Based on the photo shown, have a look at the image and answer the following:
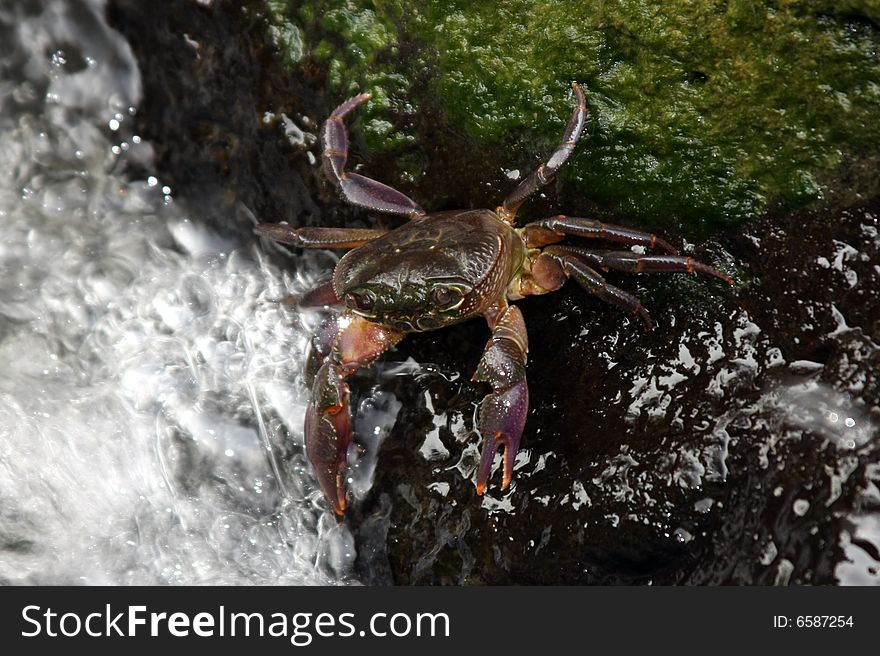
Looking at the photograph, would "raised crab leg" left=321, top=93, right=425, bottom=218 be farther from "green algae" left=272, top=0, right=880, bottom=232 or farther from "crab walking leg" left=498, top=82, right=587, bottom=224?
"crab walking leg" left=498, top=82, right=587, bottom=224

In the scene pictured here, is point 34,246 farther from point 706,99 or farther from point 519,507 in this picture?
point 706,99

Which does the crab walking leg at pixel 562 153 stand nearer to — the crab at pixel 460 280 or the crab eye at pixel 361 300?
the crab at pixel 460 280

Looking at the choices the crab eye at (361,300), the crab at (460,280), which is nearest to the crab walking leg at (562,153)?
the crab at (460,280)

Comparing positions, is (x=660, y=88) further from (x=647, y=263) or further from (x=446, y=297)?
(x=446, y=297)

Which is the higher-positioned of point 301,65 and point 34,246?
point 301,65

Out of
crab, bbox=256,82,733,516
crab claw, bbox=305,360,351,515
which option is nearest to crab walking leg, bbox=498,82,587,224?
crab, bbox=256,82,733,516

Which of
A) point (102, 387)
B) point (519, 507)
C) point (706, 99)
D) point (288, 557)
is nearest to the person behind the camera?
point (706, 99)

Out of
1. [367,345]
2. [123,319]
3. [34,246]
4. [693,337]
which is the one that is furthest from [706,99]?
[34,246]
